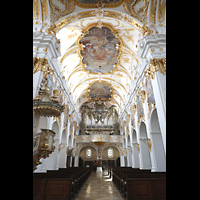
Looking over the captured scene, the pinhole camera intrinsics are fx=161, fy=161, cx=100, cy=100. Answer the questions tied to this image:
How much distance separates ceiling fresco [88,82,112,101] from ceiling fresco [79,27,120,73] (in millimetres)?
3115

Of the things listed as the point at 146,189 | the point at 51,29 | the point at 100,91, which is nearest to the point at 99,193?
the point at 146,189

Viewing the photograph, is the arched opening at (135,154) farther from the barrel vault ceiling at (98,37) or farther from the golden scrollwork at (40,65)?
the golden scrollwork at (40,65)

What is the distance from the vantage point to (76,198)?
5867 mm

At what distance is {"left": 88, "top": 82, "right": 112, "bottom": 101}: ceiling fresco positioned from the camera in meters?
18.4

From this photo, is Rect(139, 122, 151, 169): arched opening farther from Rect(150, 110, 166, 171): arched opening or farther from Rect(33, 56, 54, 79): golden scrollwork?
Rect(33, 56, 54, 79): golden scrollwork

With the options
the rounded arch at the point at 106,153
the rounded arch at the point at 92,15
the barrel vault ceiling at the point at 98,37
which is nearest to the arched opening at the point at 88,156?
the rounded arch at the point at 106,153

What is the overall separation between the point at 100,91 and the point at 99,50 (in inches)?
307

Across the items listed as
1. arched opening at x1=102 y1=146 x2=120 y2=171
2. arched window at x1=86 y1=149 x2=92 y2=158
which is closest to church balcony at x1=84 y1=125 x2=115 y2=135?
arched opening at x1=102 y1=146 x2=120 y2=171

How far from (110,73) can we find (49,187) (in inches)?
481

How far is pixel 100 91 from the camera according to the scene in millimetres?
19953
